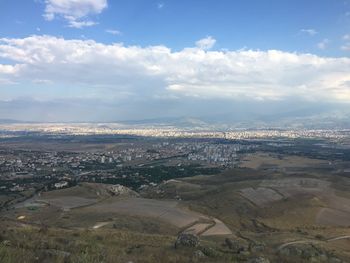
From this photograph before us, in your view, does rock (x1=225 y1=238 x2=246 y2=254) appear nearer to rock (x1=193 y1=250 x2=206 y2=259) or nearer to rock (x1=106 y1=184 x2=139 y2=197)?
rock (x1=193 y1=250 x2=206 y2=259)

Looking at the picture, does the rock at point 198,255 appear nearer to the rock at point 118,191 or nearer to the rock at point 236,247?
the rock at point 236,247

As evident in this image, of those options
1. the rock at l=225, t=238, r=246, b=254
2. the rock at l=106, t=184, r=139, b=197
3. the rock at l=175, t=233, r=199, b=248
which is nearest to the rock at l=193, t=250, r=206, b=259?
the rock at l=225, t=238, r=246, b=254

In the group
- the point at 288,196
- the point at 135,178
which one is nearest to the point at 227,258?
the point at 288,196

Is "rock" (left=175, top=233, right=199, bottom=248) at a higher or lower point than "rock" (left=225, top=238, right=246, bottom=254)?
higher

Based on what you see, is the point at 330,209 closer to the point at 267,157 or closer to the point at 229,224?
the point at 229,224

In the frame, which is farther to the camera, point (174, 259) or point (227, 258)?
point (227, 258)

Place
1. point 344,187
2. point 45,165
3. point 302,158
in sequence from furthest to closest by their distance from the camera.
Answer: point 302,158
point 45,165
point 344,187

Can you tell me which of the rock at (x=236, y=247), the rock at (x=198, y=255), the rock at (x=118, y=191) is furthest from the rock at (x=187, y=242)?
the rock at (x=118, y=191)

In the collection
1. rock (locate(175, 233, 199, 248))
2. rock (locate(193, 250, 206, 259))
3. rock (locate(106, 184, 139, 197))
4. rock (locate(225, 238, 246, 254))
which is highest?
rock (locate(193, 250, 206, 259))

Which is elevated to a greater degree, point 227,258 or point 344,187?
point 227,258

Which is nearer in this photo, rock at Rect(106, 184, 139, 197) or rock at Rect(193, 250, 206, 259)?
rock at Rect(193, 250, 206, 259)

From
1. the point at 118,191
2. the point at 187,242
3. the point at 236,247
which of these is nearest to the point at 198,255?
the point at 187,242
